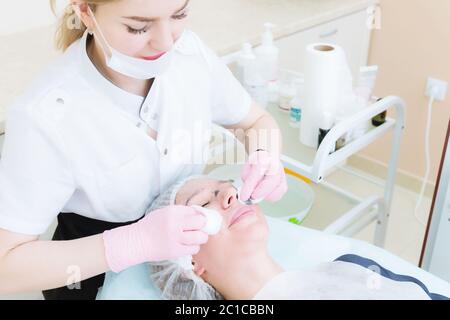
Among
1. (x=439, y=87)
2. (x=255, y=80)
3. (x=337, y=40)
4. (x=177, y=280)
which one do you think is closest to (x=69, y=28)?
(x=177, y=280)

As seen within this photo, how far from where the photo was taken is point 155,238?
0.92m

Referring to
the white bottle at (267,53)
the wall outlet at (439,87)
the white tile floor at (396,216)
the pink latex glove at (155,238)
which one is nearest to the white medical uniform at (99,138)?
the pink latex glove at (155,238)

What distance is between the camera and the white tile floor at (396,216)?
6.07ft

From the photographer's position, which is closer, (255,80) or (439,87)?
(255,80)

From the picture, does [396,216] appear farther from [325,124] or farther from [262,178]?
→ [262,178]

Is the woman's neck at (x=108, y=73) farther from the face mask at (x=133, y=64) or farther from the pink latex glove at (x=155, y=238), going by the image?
the pink latex glove at (x=155, y=238)

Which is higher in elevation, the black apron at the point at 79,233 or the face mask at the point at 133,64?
the face mask at the point at 133,64

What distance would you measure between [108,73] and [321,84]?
653 millimetres

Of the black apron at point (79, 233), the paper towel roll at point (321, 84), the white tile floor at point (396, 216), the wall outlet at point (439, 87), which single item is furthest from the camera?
the wall outlet at point (439, 87)

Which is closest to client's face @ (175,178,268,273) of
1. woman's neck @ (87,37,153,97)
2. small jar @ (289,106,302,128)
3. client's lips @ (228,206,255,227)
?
client's lips @ (228,206,255,227)

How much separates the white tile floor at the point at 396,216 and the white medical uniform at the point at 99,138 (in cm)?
77

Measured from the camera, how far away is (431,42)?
84.0 inches

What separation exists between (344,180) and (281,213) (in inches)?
33.8

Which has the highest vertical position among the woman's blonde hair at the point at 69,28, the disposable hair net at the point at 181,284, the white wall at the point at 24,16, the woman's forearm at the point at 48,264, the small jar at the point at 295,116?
the woman's blonde hair at the point at 69,28
